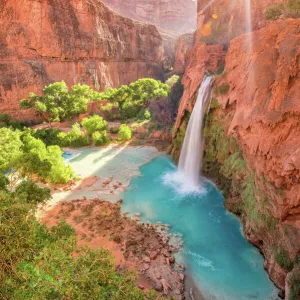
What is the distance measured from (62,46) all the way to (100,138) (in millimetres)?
20545

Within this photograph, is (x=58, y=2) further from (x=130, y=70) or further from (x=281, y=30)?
(x=281, y=30)

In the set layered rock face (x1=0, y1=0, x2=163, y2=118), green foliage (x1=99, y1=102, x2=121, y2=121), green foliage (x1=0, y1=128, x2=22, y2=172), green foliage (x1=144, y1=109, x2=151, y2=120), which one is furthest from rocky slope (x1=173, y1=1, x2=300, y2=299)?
layered rock face (x1=0, y1=0, x2=163, y2=118)

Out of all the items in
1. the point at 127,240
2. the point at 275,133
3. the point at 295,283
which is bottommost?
the point at 127,240

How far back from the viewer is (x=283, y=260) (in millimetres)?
9695

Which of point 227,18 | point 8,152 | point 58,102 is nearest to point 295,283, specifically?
Result: point 8,152

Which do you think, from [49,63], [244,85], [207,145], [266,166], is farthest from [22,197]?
[49,63]

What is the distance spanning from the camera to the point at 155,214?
638 inches

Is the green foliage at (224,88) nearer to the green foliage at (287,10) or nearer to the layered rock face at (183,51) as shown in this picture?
the green foliage at (287,10)

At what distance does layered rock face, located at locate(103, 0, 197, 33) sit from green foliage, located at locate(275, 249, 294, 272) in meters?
97.7

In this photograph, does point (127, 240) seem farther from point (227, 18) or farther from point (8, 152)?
point (227, 18)

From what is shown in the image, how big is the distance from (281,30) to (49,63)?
36.9m

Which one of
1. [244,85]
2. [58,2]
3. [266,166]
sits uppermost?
[58,2]

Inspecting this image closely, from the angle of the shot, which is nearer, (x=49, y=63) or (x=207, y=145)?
(x=207, y=145)

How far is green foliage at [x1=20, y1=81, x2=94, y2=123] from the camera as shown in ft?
104
